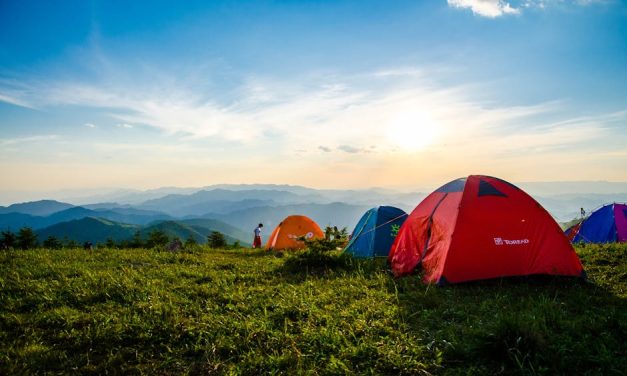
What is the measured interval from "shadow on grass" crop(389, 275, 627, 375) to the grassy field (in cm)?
2

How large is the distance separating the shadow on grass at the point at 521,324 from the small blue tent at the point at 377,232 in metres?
5.85

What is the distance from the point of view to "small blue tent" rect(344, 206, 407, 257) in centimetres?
1388

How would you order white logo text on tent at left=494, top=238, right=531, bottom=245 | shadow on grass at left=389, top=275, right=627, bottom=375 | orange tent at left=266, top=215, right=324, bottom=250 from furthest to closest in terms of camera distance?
orange tent at left=266, top=215, right=324, bottom=250, white logo text on tent at left=494, top=238, right=531, bottom=245, shadow on grass at left=389, top=275, right=627, bottom=375

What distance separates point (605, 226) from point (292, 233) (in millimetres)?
15978

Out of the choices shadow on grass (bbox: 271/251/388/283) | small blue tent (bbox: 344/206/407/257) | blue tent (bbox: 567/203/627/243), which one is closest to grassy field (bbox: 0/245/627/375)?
shadow on grass (bbox: 271/251/388/283)

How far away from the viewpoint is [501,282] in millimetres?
7602

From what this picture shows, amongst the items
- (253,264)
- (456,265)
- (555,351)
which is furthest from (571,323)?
(253,264)

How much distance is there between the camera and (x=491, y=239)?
8.01 metres

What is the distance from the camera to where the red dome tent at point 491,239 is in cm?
783

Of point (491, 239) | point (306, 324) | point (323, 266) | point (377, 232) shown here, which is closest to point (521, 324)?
point (306, 324)

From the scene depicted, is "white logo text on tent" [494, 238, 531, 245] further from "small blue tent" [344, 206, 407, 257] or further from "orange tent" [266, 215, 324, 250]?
"orange tent" [266, 215, 324, 250]

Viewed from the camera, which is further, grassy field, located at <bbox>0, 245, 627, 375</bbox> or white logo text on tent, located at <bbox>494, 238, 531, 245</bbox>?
white logo text on tent, located at <bbox>494, 238, 531, 245</bbox>

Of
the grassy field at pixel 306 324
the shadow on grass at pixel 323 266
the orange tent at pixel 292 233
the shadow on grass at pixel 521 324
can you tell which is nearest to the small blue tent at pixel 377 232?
the shadow on grass at pixel 323 266

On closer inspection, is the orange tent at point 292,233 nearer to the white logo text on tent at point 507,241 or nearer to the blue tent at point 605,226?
the white logo text on tent at point 507,241
